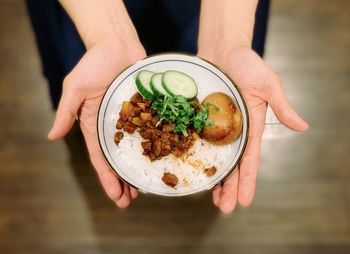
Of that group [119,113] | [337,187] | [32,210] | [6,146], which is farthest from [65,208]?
[337,187]

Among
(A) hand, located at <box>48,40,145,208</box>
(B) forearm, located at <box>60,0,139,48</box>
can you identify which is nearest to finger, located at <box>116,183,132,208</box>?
(A) hand, located at <box>48,40,145,208</box>

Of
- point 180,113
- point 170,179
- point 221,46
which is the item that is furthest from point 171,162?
point 221,46

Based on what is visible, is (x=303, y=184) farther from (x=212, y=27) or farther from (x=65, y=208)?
(x=65, y=208)

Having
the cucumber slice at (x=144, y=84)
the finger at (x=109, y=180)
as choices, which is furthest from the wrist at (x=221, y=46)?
the finger at (x=109, y=180)

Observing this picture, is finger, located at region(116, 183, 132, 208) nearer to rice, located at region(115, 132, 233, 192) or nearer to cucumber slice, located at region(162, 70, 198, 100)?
rice, located at region(115, 132, 233, 192)

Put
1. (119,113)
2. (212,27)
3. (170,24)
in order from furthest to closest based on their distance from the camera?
(170,24), (212,27), (119,113)
